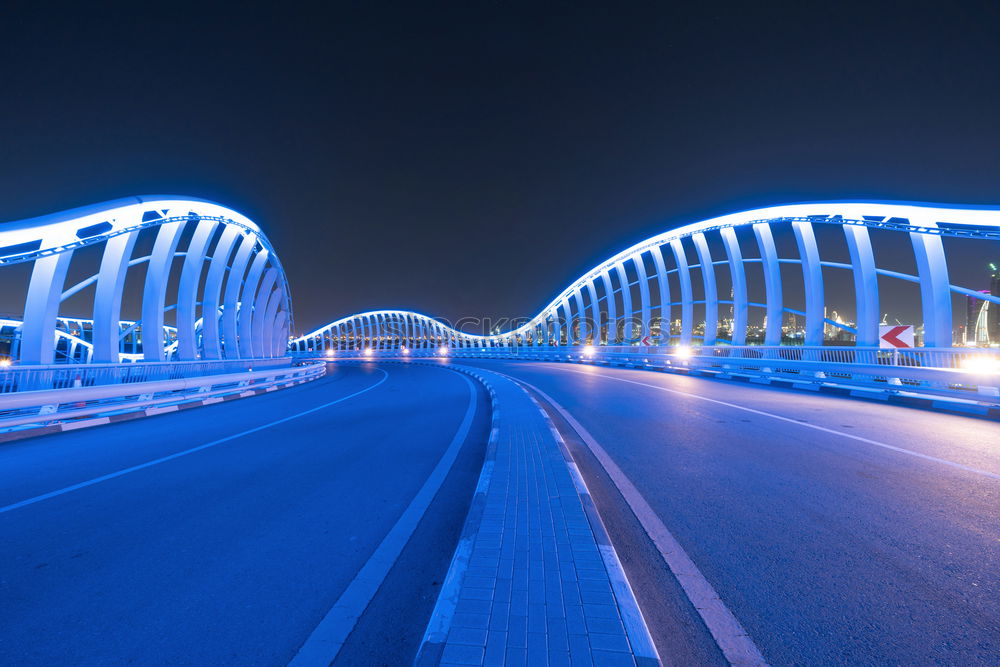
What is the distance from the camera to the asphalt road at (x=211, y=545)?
2.41 m

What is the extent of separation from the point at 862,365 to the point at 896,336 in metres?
1.55

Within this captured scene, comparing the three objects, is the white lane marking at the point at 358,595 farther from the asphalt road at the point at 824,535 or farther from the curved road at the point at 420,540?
the asphalt road at the point at 824,535

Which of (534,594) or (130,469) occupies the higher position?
(534,594)

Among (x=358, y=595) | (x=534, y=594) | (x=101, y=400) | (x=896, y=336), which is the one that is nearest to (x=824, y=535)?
(x=534, y=594)

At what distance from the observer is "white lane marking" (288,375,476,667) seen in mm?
2264

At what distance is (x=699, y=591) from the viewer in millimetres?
2730

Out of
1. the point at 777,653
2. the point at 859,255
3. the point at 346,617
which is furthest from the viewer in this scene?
the point at 859,255

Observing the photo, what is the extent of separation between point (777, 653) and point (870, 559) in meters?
1.54

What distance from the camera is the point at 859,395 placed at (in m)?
13.0

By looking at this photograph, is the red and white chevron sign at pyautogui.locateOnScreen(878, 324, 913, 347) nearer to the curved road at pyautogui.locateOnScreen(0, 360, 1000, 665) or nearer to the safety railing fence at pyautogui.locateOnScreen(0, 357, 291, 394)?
the curved road at pyautogui.locateOnScreen(0, 360, 1000, 665)

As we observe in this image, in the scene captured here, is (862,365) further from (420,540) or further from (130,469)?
(130,469)

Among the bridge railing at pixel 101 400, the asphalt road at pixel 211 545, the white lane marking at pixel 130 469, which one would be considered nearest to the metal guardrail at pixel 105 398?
the bridge railing at pixel 101 400

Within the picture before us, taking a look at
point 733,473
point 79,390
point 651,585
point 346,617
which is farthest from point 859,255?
point 79,390

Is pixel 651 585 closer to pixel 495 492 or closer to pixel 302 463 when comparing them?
pixel 495 492
